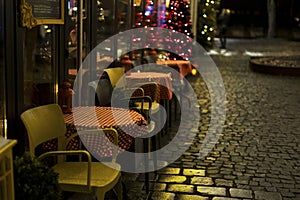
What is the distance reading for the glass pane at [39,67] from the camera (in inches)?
172

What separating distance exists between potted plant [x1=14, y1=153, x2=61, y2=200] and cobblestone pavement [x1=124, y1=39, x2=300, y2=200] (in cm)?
168

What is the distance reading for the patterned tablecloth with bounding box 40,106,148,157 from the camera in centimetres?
409

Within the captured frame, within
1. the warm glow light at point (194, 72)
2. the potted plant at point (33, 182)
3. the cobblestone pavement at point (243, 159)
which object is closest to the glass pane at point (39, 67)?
the cobblestone pavement at point (243, 159)

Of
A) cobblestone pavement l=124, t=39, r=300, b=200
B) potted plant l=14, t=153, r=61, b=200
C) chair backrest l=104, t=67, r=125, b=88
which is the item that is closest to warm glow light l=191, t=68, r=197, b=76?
cobblestone pavement l=124, t=39, r=300, b=200

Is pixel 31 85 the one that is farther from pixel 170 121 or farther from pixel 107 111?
pixel 170 121

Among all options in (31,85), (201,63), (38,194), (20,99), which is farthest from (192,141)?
(201,63)

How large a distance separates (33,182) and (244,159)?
341 centimetres

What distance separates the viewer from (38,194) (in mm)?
2902

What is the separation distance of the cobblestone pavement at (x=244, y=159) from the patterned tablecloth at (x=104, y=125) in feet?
2.12

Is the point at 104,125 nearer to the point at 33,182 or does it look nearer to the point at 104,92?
the point at 33,182

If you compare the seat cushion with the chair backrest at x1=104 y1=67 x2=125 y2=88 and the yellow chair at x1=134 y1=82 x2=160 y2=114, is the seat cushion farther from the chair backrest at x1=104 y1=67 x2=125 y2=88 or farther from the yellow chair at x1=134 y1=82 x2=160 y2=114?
the chair backrest at x1=104 y1=67 x2=125 y2=88

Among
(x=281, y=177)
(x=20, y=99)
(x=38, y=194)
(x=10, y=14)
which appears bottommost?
(x=281, y=177)

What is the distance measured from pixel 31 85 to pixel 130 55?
14.4 feet

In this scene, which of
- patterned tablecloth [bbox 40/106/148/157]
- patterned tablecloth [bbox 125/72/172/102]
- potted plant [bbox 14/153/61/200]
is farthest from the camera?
patterned tablecloth [bbox 125/72/172/102]
